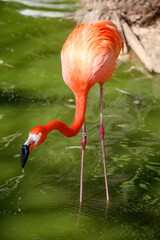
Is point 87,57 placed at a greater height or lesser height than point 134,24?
greater

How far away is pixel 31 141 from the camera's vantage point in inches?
120

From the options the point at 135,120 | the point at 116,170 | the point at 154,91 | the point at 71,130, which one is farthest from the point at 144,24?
the point at 71,130

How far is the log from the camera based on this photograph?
6383 mm

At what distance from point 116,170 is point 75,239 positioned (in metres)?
0.97

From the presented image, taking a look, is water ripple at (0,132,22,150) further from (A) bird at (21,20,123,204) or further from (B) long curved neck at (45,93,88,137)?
(B) long curved neck at (45,93,88,137)

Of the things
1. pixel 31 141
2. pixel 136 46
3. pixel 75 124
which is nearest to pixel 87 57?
pixel 75 124

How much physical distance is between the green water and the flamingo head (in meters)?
0.73

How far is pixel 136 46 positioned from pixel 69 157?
2.80 metres

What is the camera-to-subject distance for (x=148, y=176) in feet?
13.5

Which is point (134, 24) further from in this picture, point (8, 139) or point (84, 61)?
point (84, 61)

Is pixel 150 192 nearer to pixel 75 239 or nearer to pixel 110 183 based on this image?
pixel 110 183

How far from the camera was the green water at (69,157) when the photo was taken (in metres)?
3.57

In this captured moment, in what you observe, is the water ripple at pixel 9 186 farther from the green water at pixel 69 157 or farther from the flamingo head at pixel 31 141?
the flamingo head at pixel 31 141

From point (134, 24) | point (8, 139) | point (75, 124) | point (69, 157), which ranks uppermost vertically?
point (134, 24)
